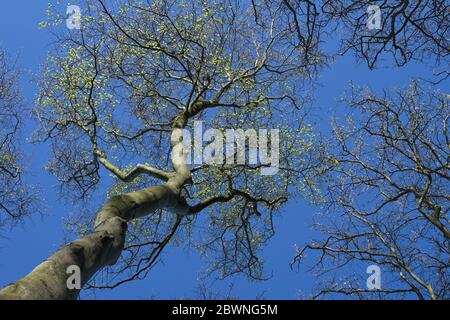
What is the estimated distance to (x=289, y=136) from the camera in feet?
42.3

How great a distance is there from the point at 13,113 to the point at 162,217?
4942mm

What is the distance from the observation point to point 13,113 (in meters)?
11.7

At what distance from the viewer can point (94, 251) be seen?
500 centimetres

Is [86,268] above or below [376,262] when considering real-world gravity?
below

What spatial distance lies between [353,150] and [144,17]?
6.58 metres

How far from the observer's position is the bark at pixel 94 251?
4.02 m

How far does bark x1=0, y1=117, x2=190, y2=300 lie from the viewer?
402cm
